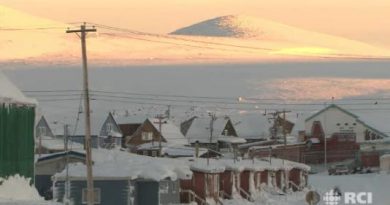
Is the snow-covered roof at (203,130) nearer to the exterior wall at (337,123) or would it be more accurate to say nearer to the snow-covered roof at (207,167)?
the exterior wall at (337,123)

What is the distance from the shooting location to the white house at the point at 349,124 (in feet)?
299

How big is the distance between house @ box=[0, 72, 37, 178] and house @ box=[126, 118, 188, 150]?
228 feet

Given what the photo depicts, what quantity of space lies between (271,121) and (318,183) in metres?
50.4

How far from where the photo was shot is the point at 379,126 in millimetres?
92000

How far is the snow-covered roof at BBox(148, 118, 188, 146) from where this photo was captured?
98500 millimetres

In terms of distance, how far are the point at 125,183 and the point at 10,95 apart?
15.5 m

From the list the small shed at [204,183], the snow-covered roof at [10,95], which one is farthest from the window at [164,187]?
the snow-covered roof at [10,95]

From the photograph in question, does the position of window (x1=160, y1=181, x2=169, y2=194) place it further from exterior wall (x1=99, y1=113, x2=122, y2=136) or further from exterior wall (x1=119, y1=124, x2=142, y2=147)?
exterior wall (x1=119, y1=124, x2=142, y2=147)

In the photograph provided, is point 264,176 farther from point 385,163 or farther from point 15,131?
point 15,131

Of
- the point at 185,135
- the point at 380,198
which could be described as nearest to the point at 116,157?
the point at 380,198

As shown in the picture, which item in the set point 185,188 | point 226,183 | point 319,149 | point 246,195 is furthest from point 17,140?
point 319,149

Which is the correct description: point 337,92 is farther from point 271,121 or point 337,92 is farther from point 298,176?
point 298,176

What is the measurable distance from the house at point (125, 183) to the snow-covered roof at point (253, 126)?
235 feet

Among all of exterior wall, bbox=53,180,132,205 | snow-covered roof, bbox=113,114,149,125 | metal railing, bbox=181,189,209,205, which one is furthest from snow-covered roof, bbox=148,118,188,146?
exterior wall, bbox=53,180,132,205
